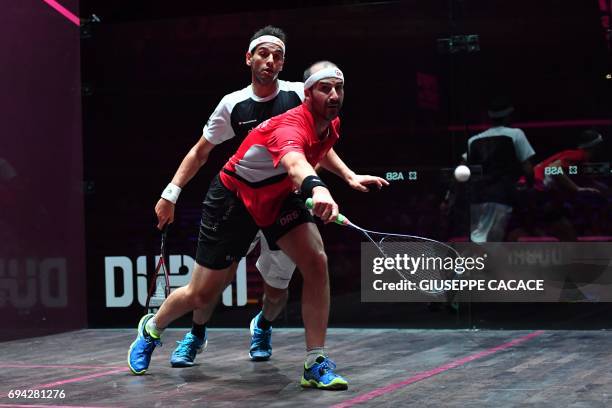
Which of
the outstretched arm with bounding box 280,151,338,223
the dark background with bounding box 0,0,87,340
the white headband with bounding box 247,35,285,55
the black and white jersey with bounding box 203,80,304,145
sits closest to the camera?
the outstretched arm with bounding box 280,151,338,223

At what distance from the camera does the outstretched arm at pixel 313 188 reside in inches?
123

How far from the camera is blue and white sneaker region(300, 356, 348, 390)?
3.65 metres

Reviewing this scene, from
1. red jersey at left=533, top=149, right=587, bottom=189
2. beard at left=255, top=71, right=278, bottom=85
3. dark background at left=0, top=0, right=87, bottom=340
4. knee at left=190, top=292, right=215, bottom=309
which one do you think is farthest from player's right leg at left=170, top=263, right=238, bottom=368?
red jersey at left=533, top=149, right=587, bottom=189

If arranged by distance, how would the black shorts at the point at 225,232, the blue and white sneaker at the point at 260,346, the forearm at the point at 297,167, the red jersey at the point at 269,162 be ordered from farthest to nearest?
the blue and white sneaker at the point at 260,346, the black shorts at the point at 225,232, the red jersey at the point at 269,162, the forearm at the point at 297,167

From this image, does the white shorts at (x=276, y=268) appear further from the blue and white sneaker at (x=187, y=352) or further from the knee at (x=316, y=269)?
the knee at (x=316, y=269)

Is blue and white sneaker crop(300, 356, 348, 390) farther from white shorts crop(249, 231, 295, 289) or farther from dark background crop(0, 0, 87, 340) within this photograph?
dark background crop(0, 0, 87, 340)

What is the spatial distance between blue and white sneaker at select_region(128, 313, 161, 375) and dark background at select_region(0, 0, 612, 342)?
1.75 m

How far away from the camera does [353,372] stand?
4.13m

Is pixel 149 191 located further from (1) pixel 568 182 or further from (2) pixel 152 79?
(1) pixel 568 182

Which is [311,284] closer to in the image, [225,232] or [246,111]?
[225,232]

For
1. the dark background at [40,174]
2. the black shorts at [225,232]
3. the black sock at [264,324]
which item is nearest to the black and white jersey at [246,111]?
the black shorts at [225,232]

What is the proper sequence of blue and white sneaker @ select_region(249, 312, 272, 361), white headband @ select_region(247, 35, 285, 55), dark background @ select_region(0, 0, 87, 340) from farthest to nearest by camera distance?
dark background @ select_region(0, 0, 87, 340), blue and white sneaker @ select_region(249, 312, 272, 361), white headband @ select_region(247, 35, 285, 55)

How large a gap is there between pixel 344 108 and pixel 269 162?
1.97 meters

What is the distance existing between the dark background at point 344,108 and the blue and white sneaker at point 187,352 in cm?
151
